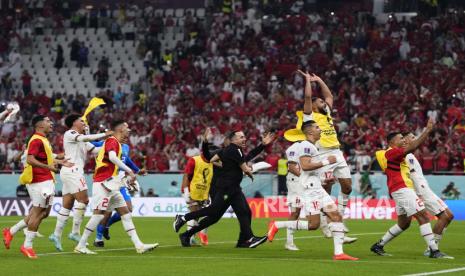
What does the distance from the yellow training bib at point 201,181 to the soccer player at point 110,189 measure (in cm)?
359

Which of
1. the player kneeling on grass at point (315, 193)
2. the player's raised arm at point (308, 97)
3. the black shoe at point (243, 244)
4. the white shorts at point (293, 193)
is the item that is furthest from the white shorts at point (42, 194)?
the player's raised arm at point (308, 97)

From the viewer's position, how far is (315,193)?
19.2 m

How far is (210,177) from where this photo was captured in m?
24.5

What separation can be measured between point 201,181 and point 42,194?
5.05m

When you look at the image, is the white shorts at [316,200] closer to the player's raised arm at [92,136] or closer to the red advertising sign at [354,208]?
the player's raised arm at [92,136]

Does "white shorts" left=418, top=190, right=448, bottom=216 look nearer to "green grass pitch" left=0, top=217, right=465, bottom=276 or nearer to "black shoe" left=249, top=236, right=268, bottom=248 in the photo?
"green grass pitch" left=0, top=217, right=465, bottom=276

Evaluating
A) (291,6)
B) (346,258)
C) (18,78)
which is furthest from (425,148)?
(18,78)

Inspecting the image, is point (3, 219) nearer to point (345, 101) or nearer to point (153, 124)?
point (153, 124)

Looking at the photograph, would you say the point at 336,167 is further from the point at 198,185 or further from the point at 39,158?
the point at 39,158

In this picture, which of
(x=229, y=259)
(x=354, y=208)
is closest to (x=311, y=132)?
(x=229, y=259)

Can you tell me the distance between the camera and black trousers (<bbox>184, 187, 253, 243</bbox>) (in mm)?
22297

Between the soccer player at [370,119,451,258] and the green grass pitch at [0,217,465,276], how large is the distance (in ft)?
1.08

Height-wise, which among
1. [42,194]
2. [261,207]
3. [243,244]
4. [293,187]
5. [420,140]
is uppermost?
[420,140]

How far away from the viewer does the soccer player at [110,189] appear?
20.5 metres
